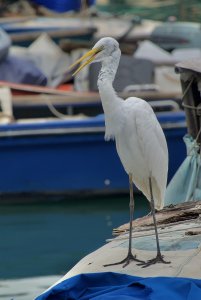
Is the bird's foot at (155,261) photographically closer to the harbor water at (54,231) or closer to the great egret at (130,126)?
the great egret at (130,126)

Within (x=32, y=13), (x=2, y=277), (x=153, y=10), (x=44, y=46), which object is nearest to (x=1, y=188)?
(x=2, y=277)

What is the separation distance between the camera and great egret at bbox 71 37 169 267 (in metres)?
5.65

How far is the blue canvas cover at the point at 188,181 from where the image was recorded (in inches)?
292

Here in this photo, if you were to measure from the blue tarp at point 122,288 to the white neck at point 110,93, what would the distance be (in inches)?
39.3

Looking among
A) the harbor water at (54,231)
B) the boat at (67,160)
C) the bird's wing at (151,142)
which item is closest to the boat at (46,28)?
the boat at (67,160)

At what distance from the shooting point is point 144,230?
20.6 feet

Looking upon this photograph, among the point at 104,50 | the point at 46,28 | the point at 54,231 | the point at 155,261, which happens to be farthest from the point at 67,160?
the point at 46,28

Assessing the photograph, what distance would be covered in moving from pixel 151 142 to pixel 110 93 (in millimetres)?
407

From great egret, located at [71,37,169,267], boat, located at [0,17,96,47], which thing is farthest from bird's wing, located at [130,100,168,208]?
boat, located at [0,17,96,47]

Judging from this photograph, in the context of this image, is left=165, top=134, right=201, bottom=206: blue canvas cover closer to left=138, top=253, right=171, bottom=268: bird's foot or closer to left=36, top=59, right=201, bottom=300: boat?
left=36, top=59, right=201, bottom=300: boat

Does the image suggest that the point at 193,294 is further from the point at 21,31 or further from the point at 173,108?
the point at 21,31

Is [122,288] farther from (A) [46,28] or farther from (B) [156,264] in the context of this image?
(A) [46,28]

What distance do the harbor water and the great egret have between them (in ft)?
7.52

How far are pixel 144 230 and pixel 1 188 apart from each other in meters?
4.20
